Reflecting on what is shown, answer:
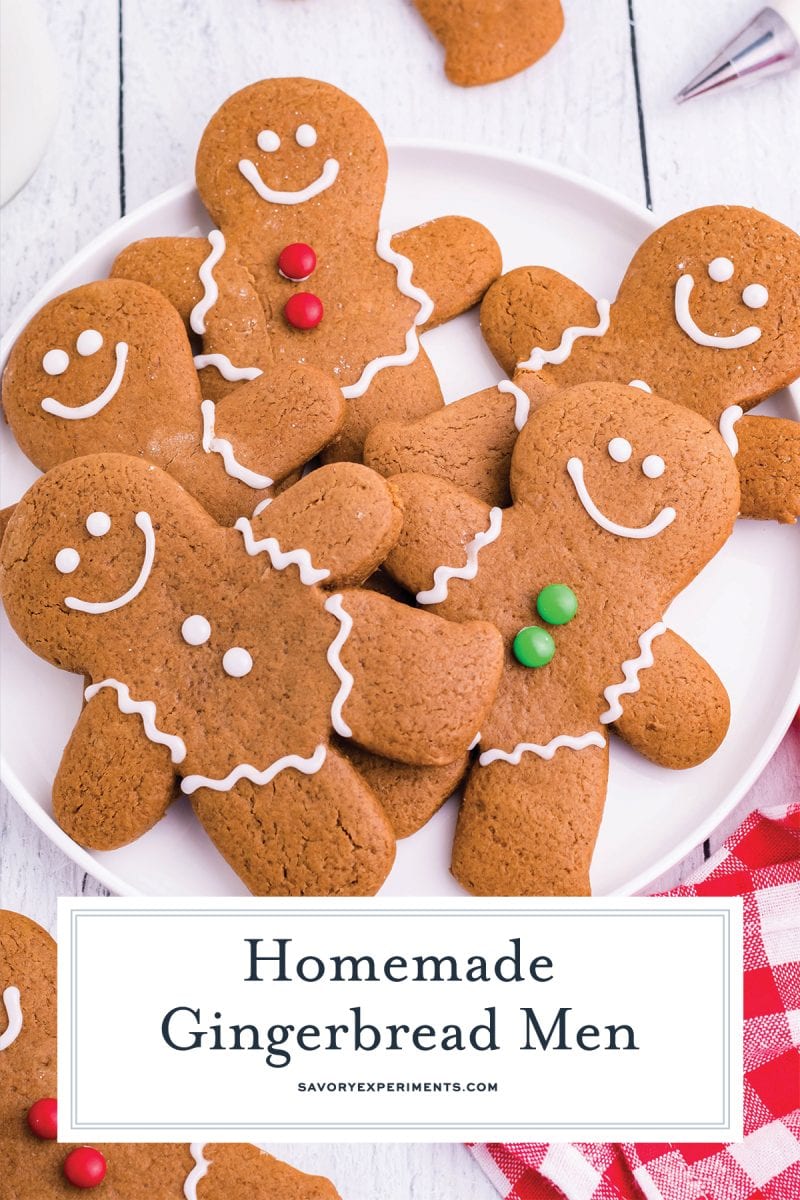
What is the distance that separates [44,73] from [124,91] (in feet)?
0.48

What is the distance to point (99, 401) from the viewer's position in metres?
1.67

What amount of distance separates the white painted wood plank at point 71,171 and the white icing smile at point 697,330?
2.61 feet

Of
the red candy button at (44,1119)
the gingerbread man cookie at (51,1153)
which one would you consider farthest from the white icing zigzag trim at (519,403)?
the red candy button at (44,1119)

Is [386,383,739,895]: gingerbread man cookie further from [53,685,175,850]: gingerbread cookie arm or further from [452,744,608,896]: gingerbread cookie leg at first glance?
[53,685,175,850]: gingerbread cookie arm

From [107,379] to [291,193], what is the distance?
1.13 ft

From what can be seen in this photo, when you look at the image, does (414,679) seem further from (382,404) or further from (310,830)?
(382,404)

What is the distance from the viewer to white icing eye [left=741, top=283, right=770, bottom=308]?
66.7 inches

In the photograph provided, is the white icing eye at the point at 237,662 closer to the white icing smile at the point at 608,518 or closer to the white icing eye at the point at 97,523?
the white icing eye at the point at 97,523

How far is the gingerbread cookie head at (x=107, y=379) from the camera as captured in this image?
1.67m

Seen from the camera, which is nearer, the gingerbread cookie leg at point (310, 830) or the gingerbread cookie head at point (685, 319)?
the gingerbread cookie leg at point (310, 830)

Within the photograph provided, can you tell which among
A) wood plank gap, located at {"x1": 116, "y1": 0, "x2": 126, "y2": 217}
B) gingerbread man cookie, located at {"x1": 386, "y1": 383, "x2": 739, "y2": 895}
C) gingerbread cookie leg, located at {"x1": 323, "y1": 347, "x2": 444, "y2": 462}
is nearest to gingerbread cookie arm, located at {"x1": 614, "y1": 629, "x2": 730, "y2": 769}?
gingerbread man cookie, located at {"x1": 386, "y1": 383, "x2": 739, "y2": 895}

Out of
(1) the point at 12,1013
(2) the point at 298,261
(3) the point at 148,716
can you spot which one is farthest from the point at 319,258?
(1) the point at 12,1013

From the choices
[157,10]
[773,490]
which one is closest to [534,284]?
[773,490]

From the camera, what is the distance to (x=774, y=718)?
1.74 m
